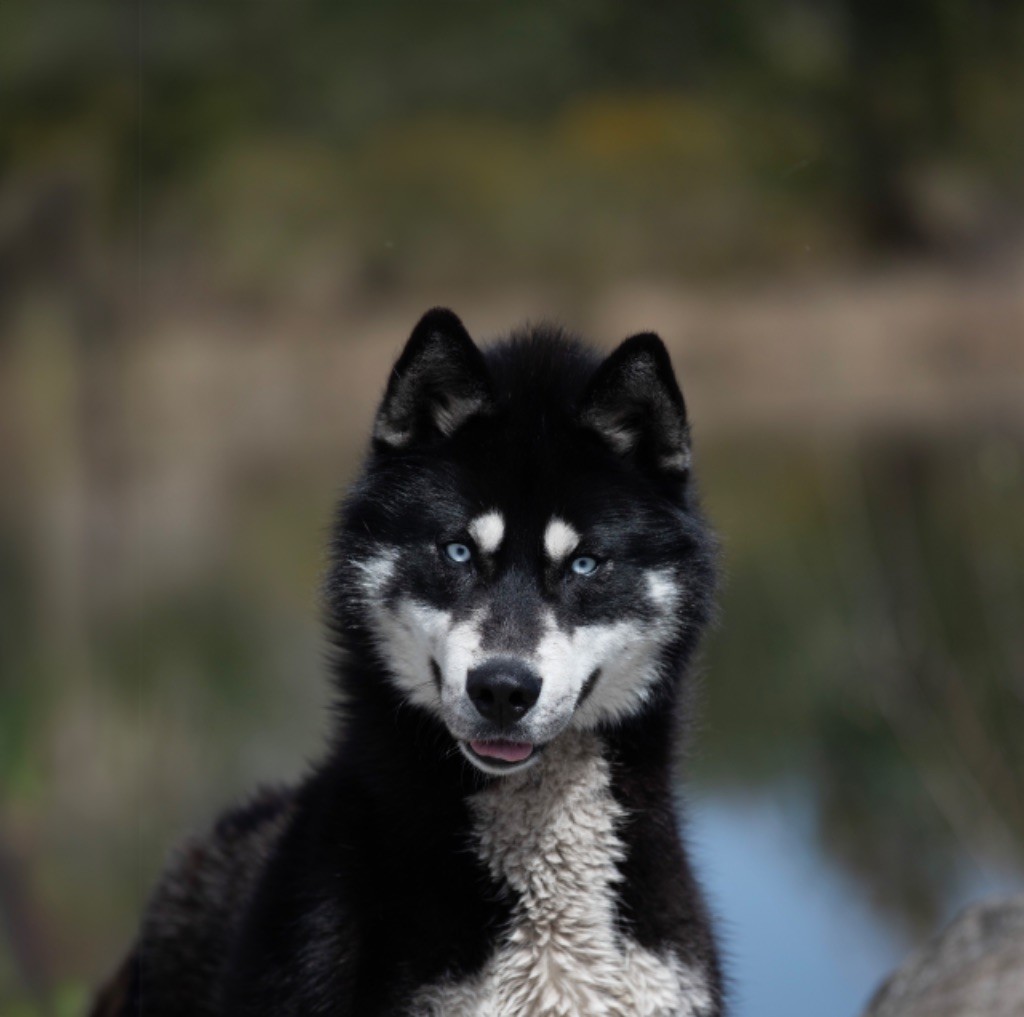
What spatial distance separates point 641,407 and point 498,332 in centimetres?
55

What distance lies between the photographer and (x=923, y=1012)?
3.23m

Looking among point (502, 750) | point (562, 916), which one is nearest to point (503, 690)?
point (502, 750)

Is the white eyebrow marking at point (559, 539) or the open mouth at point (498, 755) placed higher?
the white eyebrow marking at point (559, 539)

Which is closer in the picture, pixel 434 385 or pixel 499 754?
pixel 499 754

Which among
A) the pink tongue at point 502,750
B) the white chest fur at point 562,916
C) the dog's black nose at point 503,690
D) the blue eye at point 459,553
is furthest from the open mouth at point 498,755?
the blue eye at point 459,553

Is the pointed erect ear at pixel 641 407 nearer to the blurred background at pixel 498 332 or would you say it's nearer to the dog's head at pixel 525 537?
the dog's head at pixel 525 537

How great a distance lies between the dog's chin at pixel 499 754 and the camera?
3.00 meters

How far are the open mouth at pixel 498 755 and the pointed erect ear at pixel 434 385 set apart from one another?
69 centimetres

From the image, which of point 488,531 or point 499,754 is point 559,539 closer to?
point 488,531

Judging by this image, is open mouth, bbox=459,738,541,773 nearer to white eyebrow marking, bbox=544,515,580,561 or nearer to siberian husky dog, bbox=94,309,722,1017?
siberian husky dog, bbox=94,309,722,1017

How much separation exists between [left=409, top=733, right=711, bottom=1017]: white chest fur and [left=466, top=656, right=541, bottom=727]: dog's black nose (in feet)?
1.09

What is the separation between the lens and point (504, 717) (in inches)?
115

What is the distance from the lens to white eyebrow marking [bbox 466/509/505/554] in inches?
121

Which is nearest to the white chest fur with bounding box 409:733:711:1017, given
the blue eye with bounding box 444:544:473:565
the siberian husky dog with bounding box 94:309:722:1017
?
the siberian husky dog with bounding box 94:309:722:1017
